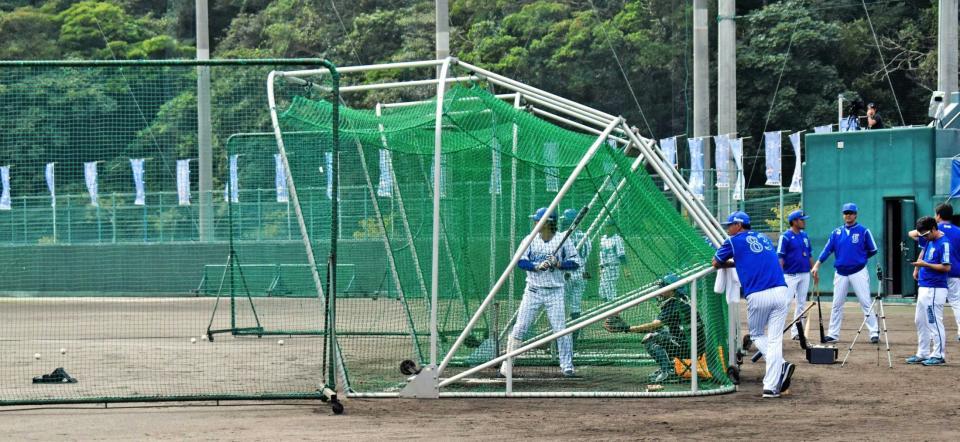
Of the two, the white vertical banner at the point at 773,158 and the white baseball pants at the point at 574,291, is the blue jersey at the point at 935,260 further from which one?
the white vertical banner at the point at 773,158

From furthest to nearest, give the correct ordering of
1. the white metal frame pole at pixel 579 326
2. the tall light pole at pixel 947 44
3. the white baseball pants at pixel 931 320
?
the tall light pole at pixel 947 44, the white baseball pants at pixel 931 320, the white metal frame pole at pixel 579 326

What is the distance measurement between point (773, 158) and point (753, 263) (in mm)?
18715

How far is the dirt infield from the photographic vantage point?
9844mm

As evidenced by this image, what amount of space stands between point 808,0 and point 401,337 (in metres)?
30.1

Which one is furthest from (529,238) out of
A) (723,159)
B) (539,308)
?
(723,159)

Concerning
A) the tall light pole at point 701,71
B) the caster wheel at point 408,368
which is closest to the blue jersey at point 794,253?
the caster wheel at point 408,368

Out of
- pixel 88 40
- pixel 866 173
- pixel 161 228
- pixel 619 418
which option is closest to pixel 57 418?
pixel 619 418

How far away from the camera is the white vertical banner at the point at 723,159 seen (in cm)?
2731

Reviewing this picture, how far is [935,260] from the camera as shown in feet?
49.1

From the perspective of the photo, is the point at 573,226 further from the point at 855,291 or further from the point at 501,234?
the point at 855,291

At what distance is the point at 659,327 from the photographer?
41.6ft

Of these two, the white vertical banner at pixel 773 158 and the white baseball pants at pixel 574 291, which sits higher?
the white vertical banner at pixel 773 158

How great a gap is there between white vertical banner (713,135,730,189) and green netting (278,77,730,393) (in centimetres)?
1252

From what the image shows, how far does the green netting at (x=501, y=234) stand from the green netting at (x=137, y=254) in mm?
1702
